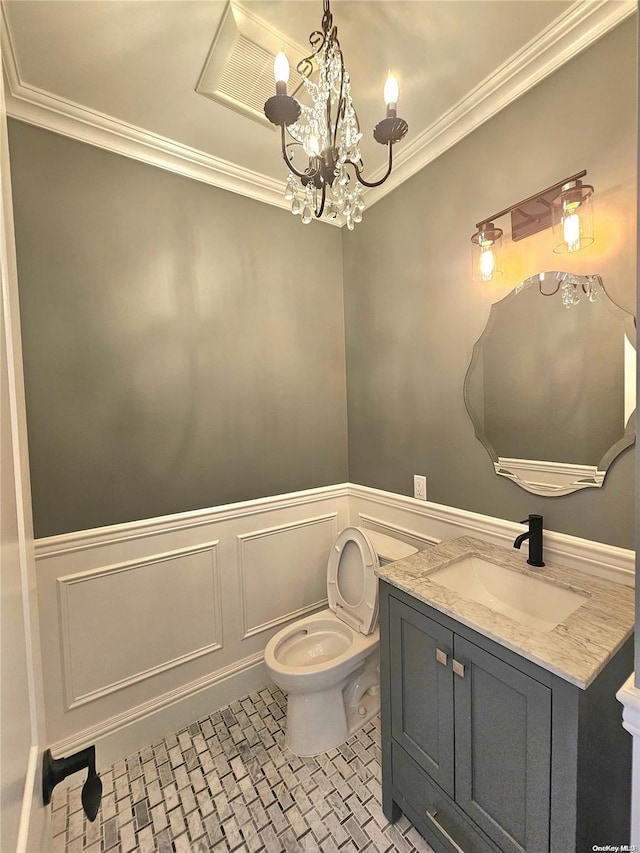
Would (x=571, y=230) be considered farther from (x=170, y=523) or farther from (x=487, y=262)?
(x=170, y=523)

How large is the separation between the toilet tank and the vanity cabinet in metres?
0.48

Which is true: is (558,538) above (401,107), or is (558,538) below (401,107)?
below

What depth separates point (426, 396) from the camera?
1859 millimetres

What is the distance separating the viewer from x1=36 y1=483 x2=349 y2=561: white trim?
151cm

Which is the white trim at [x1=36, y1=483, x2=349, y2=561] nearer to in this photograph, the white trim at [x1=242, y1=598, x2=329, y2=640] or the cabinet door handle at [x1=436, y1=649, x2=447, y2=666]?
the white trim at [x1=242, y1=598, x2=329, y2=640]

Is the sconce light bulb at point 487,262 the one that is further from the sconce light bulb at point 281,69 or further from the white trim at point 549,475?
the sconce light bulb at point 281,69

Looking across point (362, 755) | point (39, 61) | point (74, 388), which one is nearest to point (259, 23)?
point (39, 61)

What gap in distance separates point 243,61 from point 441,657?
215 cm

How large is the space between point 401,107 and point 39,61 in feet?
4.51

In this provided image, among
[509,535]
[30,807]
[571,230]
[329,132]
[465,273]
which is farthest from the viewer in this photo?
[465,273]

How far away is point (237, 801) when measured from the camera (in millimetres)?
1420

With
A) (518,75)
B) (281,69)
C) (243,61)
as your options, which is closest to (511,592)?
(281,69)

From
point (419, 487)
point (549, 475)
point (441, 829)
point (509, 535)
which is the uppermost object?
point (549, 475)

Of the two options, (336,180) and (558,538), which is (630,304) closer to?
(558,538)
